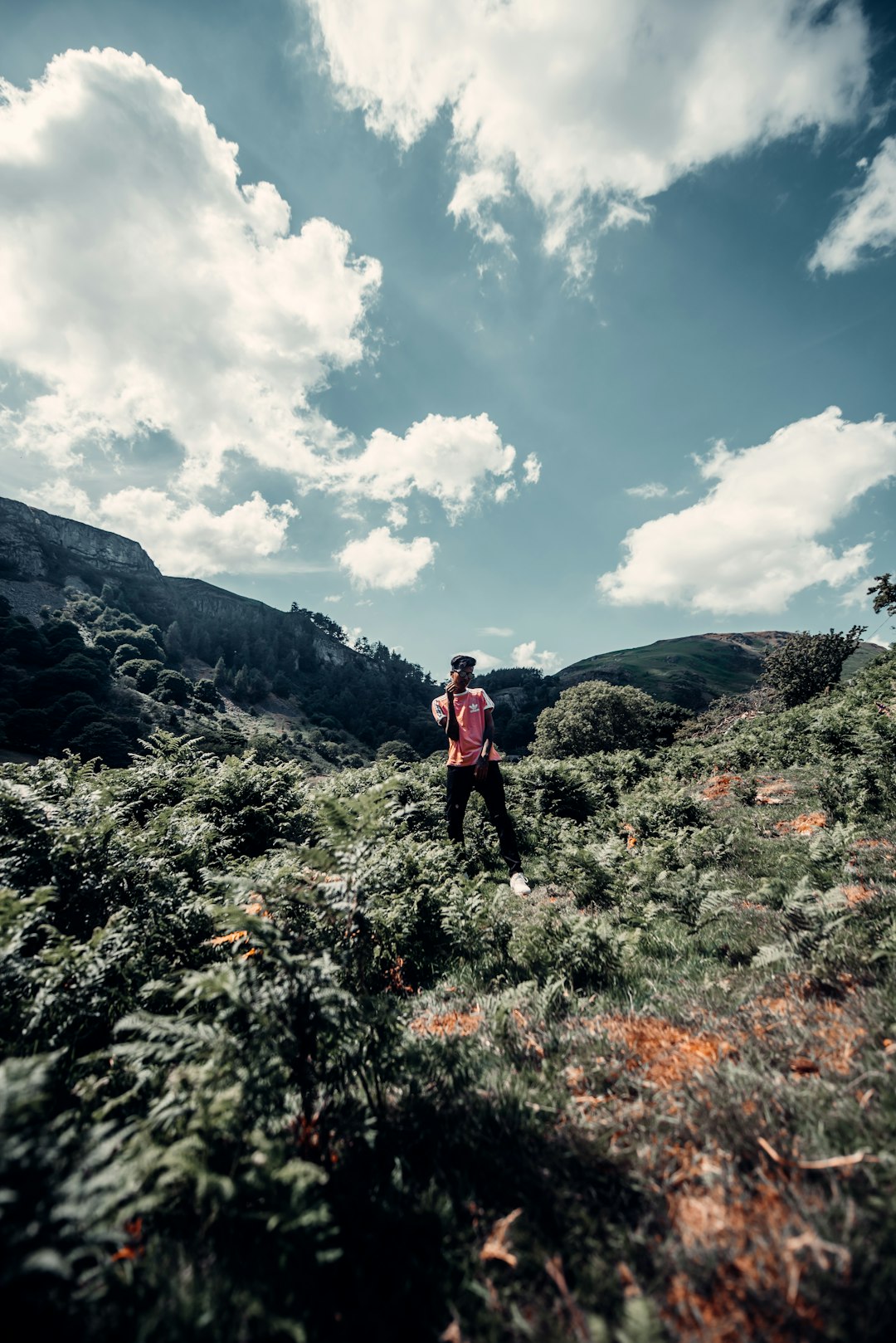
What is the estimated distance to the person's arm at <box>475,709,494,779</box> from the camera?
7.52 metres

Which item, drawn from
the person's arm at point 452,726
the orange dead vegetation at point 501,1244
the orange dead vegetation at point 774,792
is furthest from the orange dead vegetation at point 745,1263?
the orange dead vegetation at point 774,792

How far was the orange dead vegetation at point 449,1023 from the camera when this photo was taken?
11.8ft

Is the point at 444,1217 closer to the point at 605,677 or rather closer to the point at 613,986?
the point at 613,986

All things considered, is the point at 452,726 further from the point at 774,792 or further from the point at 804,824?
the point at 774,792

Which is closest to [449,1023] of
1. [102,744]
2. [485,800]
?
[485,800]

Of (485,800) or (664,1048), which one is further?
(485,800)

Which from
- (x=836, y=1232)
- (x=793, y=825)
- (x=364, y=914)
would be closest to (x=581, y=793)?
(x=793, y=825)

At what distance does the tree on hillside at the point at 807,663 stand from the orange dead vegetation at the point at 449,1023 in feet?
200

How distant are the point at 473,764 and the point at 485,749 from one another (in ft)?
0.99

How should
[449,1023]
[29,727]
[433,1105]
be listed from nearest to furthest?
1. [433,1105]
2. [449,1023]
3. [29,727]

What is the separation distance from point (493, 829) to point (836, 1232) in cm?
754

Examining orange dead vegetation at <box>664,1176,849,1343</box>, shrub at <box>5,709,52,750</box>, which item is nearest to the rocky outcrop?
shrub at <box>5,709,52,750</box>

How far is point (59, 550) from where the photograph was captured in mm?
149625

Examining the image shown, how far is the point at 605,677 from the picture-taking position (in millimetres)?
160250
